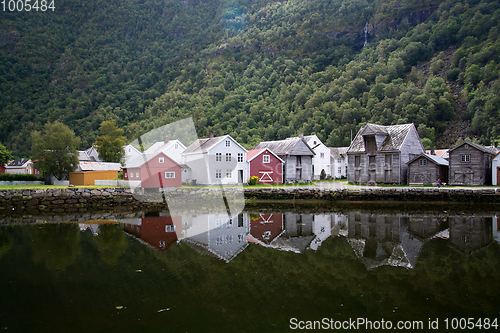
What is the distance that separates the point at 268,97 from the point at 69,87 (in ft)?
287

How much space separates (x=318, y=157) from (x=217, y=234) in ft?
145

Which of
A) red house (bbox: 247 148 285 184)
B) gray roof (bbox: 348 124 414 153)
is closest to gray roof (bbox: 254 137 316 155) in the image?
red house (bbox: 247 148 285 184)

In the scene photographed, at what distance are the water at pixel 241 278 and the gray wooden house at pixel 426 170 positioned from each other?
2378cm

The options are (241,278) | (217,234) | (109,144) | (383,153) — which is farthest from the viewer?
(109,144)

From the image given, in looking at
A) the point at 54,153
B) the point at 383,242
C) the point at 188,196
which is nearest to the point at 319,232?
the point at 383,242

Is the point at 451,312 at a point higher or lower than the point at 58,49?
lower

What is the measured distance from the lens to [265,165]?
46.7 meters

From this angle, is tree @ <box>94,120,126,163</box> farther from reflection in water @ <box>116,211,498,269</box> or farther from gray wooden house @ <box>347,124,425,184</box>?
gray wooden house @ <box>347,124,425,184</box>

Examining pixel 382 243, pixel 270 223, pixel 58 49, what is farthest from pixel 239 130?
pixel 58 49

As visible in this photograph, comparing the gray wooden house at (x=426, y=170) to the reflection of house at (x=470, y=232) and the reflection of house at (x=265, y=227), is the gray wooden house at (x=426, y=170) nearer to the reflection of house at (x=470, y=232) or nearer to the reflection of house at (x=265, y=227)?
the reflection of house at (x=470, y=232)

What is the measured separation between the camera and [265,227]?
20.8 m

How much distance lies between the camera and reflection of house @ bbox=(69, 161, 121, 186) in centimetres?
4206

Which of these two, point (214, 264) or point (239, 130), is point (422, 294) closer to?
point (214, 264)

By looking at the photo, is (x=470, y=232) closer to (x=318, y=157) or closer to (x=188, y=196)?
(x=188, y=196)
